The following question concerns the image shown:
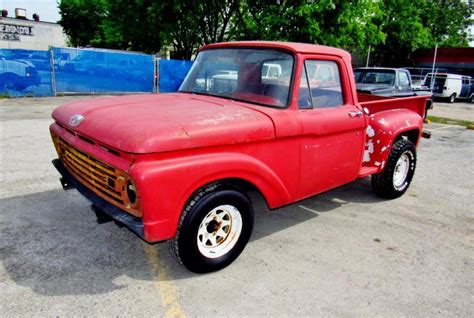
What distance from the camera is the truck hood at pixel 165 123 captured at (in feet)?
8.45

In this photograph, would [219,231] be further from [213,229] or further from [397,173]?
[397,173]

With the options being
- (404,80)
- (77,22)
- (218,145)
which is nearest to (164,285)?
(218,145)

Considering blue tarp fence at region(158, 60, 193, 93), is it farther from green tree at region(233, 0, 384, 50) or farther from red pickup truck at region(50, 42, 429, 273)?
red pickup truck at region(50, 42, 429, 273)

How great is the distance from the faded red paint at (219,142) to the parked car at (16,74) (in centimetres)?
1252

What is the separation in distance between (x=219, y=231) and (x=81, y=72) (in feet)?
48.5

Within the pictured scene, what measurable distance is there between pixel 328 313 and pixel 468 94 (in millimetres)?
27609

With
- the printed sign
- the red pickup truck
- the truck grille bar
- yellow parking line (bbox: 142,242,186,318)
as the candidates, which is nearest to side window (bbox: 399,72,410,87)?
the red pickup truck

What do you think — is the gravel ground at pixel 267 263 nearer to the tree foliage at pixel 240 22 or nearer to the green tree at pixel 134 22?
the tree foliage at pixel 240 22

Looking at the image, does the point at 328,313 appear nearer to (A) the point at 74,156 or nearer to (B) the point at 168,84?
(A) the point at 74,156

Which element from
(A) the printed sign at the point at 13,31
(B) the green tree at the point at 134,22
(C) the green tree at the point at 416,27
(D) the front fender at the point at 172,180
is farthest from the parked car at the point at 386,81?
(A) the printed sign at the point at 13,31

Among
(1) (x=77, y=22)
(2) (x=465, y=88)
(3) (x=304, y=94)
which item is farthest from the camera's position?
(1) (x=77, y=22)

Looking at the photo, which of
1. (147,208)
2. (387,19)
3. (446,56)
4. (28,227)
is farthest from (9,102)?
(446,56)

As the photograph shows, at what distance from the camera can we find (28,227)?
12.5 feet

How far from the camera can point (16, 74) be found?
14.1 m
